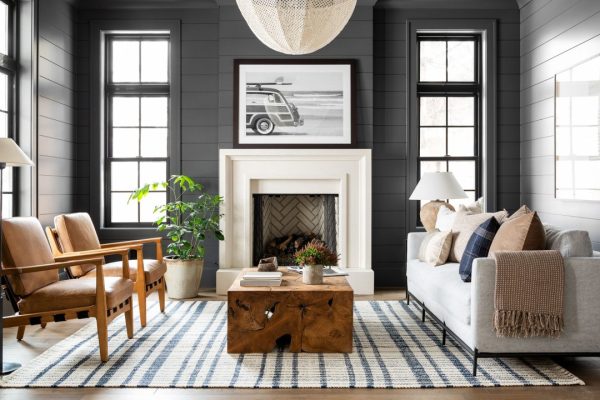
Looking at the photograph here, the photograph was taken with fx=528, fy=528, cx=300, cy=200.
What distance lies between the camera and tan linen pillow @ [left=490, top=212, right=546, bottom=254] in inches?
118

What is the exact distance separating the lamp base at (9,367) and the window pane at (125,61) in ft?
11.5

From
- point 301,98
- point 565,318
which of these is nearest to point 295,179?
point 301,98

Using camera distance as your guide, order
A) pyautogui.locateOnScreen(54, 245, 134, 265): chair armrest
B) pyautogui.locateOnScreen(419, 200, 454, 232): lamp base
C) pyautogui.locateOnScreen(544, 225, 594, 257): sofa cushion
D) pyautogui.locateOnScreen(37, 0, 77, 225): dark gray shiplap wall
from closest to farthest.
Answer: pyautogui.locateOnScreen(544, 225, 594, 257): sofa cushion < pyautogui.locateOnScreen(54, 245, 134, 265): chair armrest < pyautogui.locateOnScreen(37, 0, 77, 225): dark gray shiplap wall < pyautogui.locateOnScreen(419, 200, 454, 232): lamp base

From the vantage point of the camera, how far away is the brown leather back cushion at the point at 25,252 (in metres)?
3.07

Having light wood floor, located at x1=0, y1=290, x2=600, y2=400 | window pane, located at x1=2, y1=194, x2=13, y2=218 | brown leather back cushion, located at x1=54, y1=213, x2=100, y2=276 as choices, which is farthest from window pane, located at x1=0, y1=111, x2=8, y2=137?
light wood floor, located at x1=0, y1=290, x2=600, y2=400

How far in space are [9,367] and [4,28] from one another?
297cm

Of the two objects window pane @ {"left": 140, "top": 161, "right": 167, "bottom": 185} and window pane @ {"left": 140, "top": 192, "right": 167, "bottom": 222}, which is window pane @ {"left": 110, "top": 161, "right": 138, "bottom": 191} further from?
window pane @ {"left": 140, "top": 192, "right": 167, "bottom": 222}

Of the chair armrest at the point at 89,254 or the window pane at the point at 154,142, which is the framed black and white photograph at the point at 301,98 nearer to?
the window pane at the point at 154,142

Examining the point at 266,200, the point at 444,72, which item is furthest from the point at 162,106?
the point at 444,72

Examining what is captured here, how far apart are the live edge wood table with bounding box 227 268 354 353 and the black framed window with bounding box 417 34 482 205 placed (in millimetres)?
2873

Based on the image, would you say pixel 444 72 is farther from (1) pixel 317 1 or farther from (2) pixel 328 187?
(1) pixel 317 1

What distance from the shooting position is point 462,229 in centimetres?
399

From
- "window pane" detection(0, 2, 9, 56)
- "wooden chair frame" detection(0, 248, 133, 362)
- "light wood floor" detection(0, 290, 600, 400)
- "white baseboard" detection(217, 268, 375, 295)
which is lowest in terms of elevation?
"light wood floor" detection(0, 290, 600, 400)

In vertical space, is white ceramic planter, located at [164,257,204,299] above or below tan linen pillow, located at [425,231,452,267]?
below
